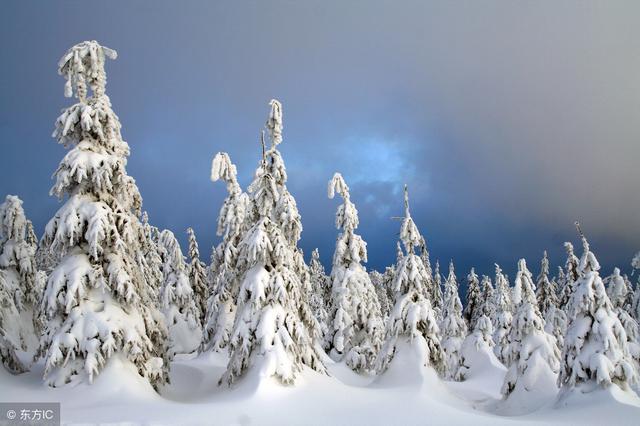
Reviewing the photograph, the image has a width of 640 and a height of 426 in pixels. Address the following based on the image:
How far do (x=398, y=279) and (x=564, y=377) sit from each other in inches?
342

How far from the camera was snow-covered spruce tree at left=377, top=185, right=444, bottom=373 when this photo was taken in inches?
868

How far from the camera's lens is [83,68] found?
52.7ft

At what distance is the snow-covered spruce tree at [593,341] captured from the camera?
54.4ft

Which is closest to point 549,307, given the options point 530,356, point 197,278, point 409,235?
point 530,356

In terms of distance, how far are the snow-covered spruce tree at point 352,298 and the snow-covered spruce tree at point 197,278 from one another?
1241 cm

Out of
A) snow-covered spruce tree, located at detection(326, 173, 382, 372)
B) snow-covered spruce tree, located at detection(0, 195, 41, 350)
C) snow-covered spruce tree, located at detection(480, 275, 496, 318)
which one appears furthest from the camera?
snow-covered spruce tree, located at detection(480, 275, 496, 318)

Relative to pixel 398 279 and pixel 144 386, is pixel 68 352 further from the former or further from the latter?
pixel 398 279

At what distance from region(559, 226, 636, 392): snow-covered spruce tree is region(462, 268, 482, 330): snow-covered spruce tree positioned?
20106 mm

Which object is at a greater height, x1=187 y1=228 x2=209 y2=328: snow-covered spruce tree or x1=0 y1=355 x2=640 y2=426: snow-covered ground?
x1=187 y1=228 x2=209 y2=328: snow-covered spruce tree

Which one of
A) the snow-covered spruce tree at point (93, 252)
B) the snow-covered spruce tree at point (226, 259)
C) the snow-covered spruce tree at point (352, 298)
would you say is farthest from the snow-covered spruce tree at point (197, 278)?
the snow-covered spruce tree at point (93, 252)

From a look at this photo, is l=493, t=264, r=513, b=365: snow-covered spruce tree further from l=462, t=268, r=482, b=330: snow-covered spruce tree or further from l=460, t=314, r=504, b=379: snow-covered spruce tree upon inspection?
l=462, t=268, r=482, b=330: snow-covered spruce tree

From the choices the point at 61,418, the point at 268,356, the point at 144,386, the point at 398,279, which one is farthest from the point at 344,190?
the point at 61,418

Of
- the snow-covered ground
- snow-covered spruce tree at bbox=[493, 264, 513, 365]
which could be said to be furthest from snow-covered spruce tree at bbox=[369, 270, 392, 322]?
the snow-covered ground

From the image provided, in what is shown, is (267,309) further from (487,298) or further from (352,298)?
(487,298)
